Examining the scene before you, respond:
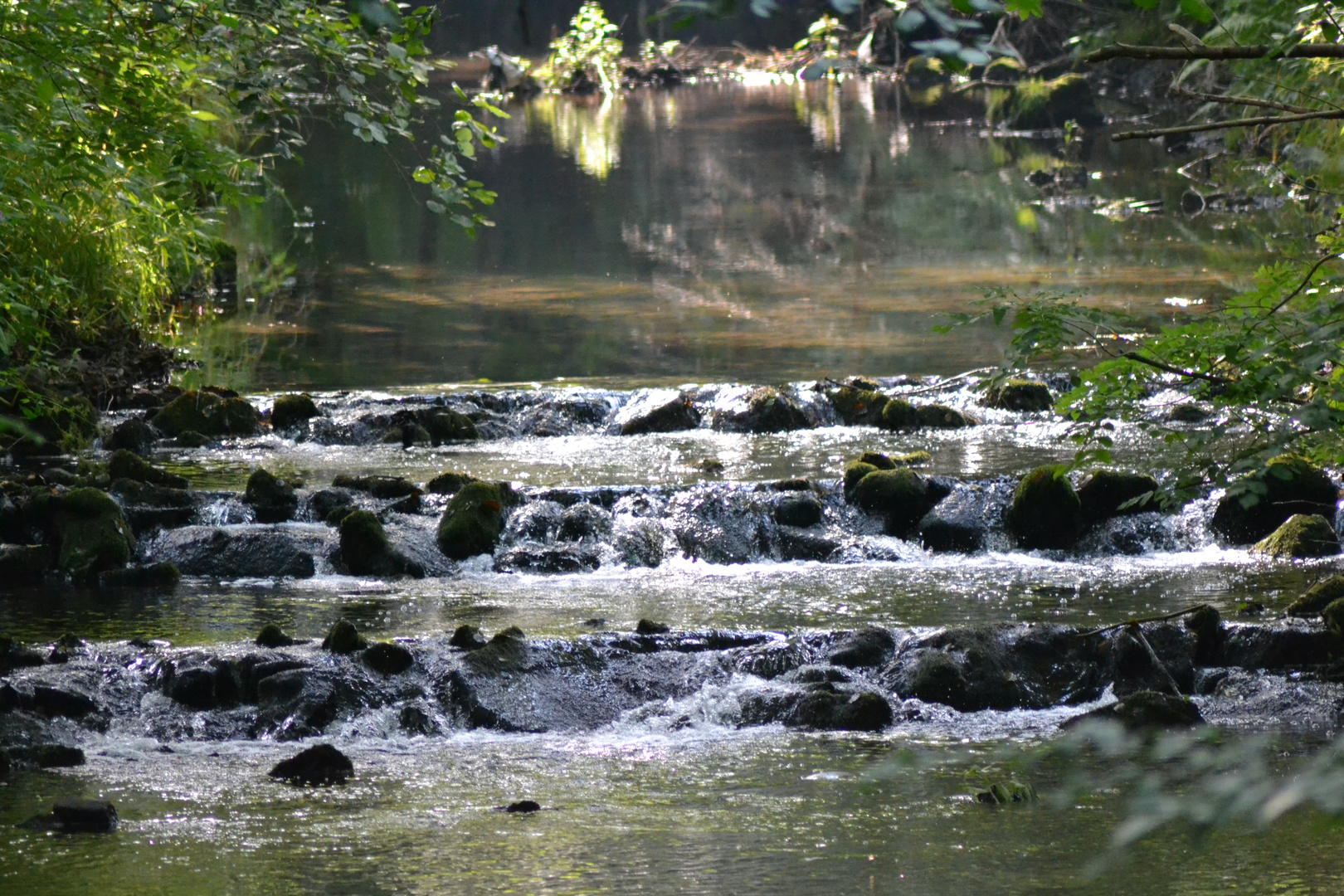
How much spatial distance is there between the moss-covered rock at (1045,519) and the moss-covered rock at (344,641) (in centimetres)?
435

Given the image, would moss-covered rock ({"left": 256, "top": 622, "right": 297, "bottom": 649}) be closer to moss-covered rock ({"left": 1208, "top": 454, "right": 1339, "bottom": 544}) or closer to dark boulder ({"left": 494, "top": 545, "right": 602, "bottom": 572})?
dark boulder ({"left": 494, "top": 545, "right": 602, "bottom": 572})

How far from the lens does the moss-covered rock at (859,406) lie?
38.7ft

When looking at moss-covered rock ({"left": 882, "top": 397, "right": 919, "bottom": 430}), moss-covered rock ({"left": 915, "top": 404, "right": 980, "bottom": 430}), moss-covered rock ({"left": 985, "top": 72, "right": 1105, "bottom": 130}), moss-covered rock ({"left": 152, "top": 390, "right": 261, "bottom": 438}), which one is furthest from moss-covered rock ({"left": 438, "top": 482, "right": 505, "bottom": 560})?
moss-covered rock ({"left": 985, "top": 72, "right": 1105, "bottom": 130})

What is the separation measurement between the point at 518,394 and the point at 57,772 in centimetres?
723

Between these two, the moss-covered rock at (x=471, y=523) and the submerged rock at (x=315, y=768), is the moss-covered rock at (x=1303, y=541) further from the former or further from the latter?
the submerged rock at (x=315, y=768)

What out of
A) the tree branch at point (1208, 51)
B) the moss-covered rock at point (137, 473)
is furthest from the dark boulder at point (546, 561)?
the tree branch at point (1208, 51)

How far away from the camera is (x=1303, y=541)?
8648mm

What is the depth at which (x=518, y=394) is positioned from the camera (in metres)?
12.4

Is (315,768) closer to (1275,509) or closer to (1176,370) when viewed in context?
(1176,370)

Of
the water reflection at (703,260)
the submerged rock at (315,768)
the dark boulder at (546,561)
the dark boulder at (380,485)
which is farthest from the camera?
the water reflection at (703,260)

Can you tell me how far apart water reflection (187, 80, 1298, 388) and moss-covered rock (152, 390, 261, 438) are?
5.04 feet

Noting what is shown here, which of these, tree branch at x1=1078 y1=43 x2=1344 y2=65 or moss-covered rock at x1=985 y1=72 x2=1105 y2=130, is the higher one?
A: moss-covered rock at x1=985 y1=72 x2=1105 y2=130

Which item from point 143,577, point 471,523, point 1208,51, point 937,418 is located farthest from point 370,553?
point 1208,51

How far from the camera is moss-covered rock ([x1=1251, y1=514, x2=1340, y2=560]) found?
863 centimetres
